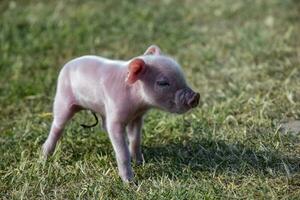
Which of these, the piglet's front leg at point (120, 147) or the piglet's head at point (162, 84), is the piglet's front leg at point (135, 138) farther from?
the piglet's head at point (162, 84)

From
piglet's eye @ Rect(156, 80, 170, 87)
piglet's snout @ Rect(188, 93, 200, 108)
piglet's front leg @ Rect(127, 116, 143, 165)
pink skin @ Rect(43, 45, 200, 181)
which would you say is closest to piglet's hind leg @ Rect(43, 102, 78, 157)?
pink skin @ Rect(43, 45, 200, 181)

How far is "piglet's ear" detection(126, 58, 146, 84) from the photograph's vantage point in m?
3.94

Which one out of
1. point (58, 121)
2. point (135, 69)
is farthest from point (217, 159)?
point (58, 121)

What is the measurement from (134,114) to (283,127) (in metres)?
1.36

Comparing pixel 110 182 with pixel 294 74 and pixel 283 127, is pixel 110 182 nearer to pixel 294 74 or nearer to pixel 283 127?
pixel 283 127

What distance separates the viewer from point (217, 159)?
4469 millimetres

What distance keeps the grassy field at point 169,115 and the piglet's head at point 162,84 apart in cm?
47

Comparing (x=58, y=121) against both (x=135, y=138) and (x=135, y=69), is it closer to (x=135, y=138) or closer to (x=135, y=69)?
(x=135, y=138)

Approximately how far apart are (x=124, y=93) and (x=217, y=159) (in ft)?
2.69

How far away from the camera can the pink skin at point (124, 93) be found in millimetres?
3953

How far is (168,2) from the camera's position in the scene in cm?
909

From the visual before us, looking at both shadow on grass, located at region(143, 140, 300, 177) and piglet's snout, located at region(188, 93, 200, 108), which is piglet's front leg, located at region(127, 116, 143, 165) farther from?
piglet's snout, located at region(188, 93, 200, 108)

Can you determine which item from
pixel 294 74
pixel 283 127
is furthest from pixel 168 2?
pixel 283 127

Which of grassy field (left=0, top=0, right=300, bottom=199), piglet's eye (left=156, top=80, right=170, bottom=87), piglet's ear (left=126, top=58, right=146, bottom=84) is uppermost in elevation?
piglet's ear (left=126, top=58, right=146, bottom=84)
